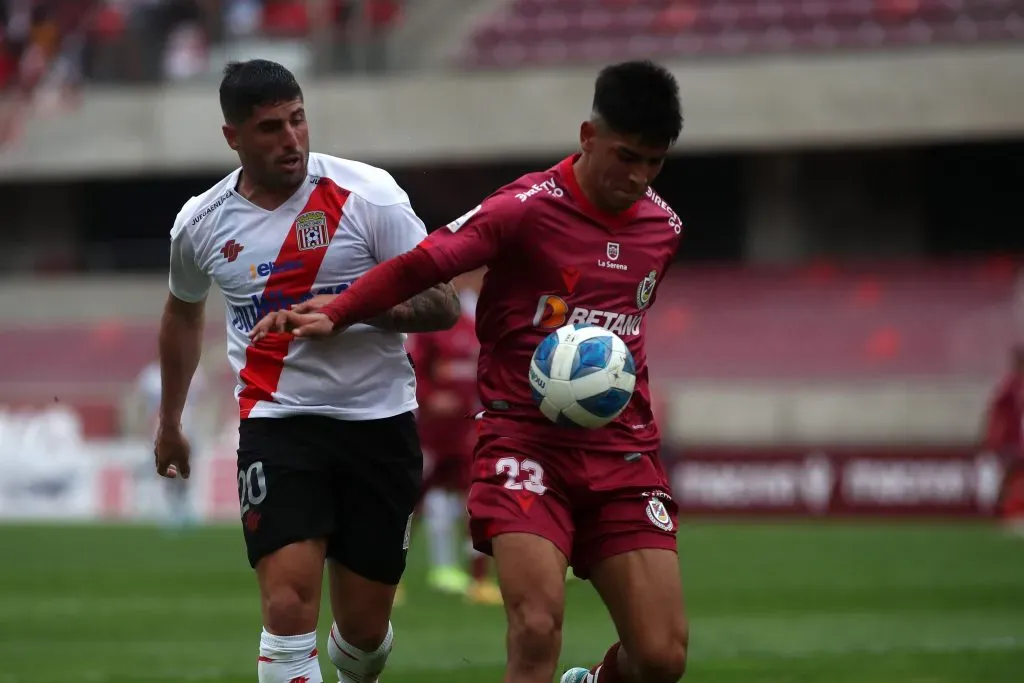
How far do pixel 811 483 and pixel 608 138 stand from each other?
18486mm

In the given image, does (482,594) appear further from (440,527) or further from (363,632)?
(363,632)

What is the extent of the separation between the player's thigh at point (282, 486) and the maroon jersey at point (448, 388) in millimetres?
7683

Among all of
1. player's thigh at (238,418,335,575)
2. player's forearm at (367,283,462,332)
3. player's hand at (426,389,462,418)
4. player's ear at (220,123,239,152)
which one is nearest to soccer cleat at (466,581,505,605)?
player's hand at (426,389,462,418)

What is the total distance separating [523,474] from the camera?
20.1 ft

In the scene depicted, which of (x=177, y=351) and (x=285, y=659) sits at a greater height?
(x=177, y=351)

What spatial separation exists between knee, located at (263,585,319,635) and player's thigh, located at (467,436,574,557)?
25.0 inches

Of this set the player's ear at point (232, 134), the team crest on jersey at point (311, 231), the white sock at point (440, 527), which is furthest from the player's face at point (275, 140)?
the white sock at point (440, 527)

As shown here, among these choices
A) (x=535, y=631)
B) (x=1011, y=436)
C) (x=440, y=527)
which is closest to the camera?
(x=535, y=631)

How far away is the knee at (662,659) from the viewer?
6.00m

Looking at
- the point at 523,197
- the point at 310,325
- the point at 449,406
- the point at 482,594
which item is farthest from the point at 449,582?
the point at 310,325

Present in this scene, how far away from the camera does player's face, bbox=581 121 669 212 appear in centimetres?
605

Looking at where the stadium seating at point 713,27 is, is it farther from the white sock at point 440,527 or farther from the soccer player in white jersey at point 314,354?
the soccer player in white jersey at point 314,354

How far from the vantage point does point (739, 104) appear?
29.2m

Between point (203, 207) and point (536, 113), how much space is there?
2387cm
